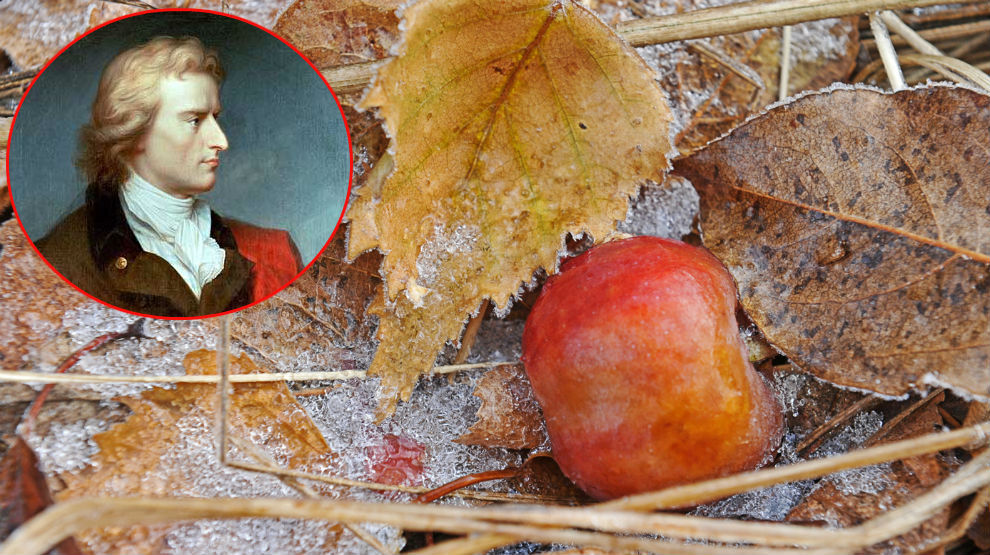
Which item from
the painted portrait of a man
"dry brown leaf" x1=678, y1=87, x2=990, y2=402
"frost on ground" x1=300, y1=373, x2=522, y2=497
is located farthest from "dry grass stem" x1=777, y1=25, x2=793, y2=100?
the painted portrait of a man

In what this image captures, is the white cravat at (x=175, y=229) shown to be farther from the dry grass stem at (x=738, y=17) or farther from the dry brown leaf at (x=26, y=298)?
the dry grass stem at (x=738, y=17)

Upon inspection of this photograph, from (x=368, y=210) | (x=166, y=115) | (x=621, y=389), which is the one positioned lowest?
(x=621, y=389)

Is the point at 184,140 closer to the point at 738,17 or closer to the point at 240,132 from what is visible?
the point at 240,132

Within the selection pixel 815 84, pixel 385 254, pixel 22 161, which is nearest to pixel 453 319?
pixel 385 254

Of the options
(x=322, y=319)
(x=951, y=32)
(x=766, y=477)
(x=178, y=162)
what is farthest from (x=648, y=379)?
(x=951, y=32)

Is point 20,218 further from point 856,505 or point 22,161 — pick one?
point 856,505

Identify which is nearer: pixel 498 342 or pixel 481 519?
pixel 481 519
